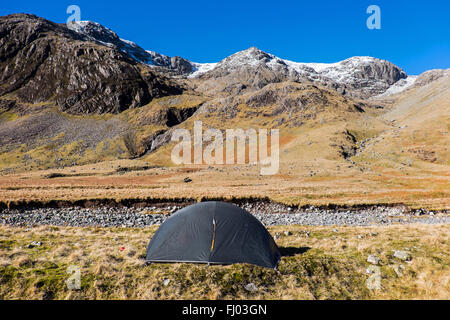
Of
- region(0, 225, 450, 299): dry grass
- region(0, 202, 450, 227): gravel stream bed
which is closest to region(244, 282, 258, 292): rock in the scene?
region(0, 225, 450, 299): dry grass

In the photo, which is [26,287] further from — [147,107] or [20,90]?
[20,90]

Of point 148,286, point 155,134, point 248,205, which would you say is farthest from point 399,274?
point 155,134

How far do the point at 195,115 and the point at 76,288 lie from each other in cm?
15594

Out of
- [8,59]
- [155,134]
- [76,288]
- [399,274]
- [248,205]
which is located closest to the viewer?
[76,288]

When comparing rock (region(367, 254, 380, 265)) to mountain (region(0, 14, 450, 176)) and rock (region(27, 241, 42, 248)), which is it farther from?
mountain (region(0, 14, 450, 176))

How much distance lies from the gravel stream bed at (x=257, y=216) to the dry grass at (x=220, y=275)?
961 cm

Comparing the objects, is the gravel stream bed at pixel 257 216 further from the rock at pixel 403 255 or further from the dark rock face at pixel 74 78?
the dark rock face at pixel 74 78

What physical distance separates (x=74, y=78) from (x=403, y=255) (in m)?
223

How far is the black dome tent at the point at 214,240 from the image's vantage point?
10977 millimetres

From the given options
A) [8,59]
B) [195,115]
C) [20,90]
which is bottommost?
[195,115]

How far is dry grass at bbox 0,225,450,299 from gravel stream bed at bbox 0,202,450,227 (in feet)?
31.5

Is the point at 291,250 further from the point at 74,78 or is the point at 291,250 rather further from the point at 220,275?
the point at 74,78

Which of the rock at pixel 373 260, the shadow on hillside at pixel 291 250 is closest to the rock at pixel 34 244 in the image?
the shadow on hillside at pixel 291 250

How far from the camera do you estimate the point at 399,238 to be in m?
15.7
